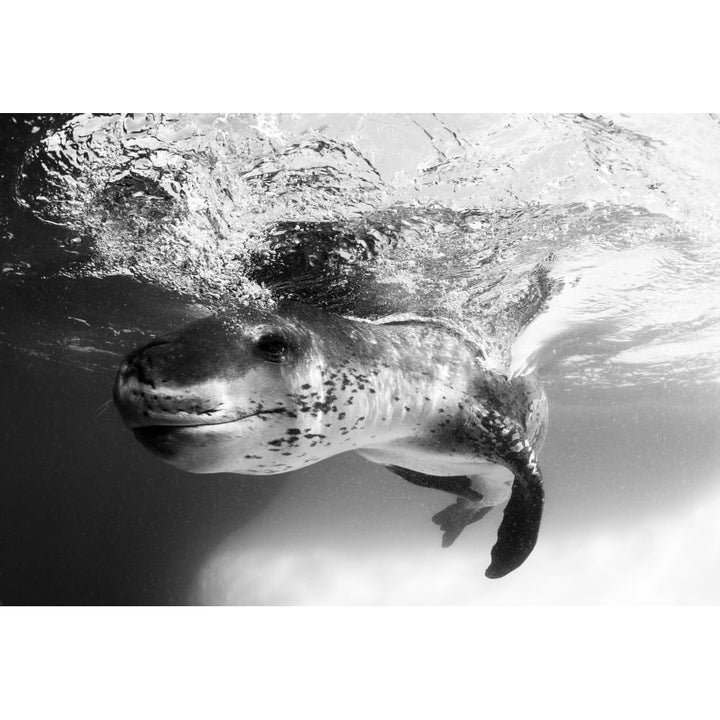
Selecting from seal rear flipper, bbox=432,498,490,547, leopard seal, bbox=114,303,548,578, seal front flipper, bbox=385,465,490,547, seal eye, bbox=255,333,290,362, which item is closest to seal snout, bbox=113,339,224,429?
leopard seal, bbox=114,303,548,578

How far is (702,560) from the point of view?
129 feet

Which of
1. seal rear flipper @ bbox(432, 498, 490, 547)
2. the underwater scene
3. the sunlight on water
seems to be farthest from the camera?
seal rear flipper @ bbox(432, 498, 490, 547)

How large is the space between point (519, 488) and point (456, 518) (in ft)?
10.1

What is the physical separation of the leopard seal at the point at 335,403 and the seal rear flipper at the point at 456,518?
773mm

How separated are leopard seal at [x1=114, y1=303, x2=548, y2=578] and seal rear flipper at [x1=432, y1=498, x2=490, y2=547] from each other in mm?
773

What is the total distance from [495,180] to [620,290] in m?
6.00

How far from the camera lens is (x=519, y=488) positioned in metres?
5.13

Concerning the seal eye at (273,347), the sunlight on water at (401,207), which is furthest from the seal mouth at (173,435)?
the sunlight on water at (401,207)

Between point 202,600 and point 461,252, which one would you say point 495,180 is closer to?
point 461,252

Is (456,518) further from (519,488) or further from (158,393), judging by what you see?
(158,393)

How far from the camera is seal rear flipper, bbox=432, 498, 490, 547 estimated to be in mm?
7826

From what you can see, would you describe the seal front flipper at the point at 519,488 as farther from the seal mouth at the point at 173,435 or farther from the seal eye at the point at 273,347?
the seal mouth at the point at 173,435

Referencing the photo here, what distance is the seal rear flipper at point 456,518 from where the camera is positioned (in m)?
7.83

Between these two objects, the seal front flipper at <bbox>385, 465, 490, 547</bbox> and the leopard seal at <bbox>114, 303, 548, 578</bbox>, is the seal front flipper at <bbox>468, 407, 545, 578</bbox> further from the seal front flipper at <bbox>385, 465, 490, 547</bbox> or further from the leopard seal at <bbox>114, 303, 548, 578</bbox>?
the seal front flipper at <bbox>385, 465, 490, 547</bbox>
